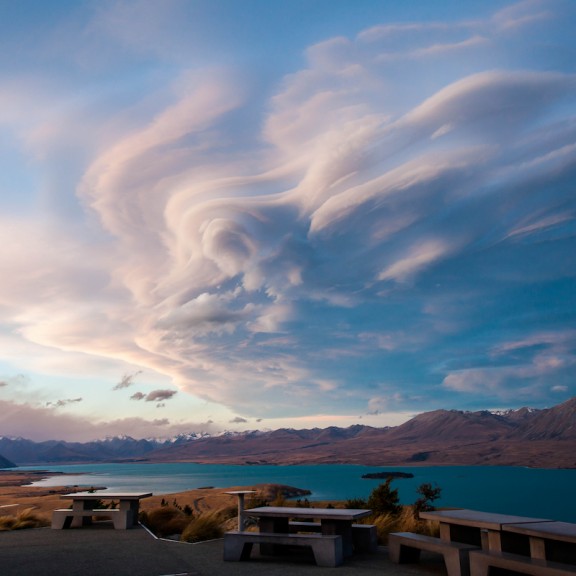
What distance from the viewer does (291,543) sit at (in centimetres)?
725

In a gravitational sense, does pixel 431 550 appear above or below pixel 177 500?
above

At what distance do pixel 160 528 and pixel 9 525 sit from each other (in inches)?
119

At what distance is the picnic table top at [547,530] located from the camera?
5.12 meters

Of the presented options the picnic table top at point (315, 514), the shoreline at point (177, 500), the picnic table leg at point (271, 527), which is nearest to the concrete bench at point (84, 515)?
the shoreline at point (177, 500)

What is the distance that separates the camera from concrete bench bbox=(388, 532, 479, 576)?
5914 millimetres

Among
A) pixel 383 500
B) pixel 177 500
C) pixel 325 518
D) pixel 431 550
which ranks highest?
pixel 325 518

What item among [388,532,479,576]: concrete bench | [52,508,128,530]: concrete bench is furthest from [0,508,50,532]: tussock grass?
[388,532,479,576]: concrete bench

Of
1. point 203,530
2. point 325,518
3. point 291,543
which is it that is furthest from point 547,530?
point 203,530

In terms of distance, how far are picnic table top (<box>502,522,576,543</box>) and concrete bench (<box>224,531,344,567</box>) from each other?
2.24 m

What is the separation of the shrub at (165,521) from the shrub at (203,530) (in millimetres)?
1129

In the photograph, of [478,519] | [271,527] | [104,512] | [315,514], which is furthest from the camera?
[104,512]

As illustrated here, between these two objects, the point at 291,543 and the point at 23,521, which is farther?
the point at 23,521

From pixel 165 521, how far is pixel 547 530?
8.05 m

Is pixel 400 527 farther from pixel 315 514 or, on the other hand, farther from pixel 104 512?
pixel 104 512
